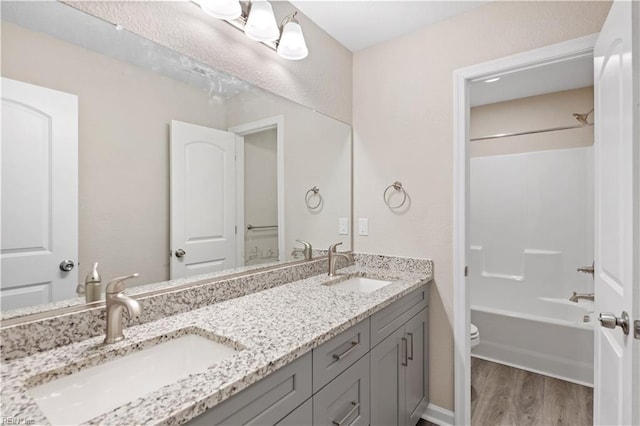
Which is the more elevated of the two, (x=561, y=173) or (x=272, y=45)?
(x=272, y=45)

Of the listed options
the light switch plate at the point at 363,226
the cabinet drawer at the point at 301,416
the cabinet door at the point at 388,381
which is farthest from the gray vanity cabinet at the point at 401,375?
the light switch plate at the point at 363,226

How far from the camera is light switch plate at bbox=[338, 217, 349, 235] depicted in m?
2.23

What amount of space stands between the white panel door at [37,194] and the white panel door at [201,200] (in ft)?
1.11

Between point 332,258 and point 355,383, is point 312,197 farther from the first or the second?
point 355,383

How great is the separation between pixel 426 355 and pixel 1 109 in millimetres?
2165

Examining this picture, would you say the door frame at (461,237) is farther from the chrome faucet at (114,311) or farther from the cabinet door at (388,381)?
the chrome faucet at (114,311)

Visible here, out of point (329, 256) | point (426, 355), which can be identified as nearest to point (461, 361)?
point (426, 355)

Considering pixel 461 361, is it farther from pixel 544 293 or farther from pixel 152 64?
pixel 152 64

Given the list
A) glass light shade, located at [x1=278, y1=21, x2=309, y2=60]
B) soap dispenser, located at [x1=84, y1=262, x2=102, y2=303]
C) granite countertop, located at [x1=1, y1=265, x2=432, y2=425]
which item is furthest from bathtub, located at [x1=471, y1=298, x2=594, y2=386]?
soap dispenser, located at [x1=84, y1=262, x2=102, y2=303]

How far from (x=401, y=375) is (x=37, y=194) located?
1.64m

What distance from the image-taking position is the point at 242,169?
1.56 m

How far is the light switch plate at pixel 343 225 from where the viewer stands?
2.23 meters

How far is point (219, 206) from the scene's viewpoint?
1.44m

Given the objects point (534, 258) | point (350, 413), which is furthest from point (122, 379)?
A: point (534, 258)
